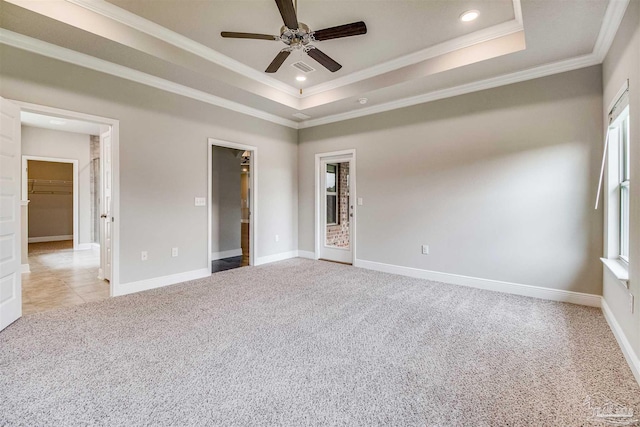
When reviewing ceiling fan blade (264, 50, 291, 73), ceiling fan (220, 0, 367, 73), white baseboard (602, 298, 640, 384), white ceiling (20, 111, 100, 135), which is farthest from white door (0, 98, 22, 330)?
white baseboard (602, 298, 640, 384)

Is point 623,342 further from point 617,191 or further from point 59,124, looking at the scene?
point 59,124

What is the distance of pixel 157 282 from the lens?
3.91m

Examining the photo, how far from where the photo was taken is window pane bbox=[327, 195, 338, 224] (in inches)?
226

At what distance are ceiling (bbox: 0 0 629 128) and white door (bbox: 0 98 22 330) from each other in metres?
0.85

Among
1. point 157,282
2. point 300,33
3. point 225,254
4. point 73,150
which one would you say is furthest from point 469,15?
point 73,150

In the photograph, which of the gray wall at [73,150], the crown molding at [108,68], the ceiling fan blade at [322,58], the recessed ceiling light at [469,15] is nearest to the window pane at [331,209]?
the crown molding at [108,68]

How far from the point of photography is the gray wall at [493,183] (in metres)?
3.25

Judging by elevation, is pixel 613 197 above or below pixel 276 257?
above

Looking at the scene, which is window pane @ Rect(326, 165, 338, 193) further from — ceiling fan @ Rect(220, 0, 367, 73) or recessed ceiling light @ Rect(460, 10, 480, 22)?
recessed ceiling light @ Rect(460, 10, 480, 22)

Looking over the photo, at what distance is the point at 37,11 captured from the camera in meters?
2.47

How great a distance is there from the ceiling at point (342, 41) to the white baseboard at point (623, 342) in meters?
2.57

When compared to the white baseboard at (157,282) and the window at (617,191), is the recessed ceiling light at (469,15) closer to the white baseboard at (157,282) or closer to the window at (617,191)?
the window at (617,191)

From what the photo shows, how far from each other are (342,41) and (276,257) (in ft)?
12.7

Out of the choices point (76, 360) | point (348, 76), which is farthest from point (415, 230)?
point (76, 360)
